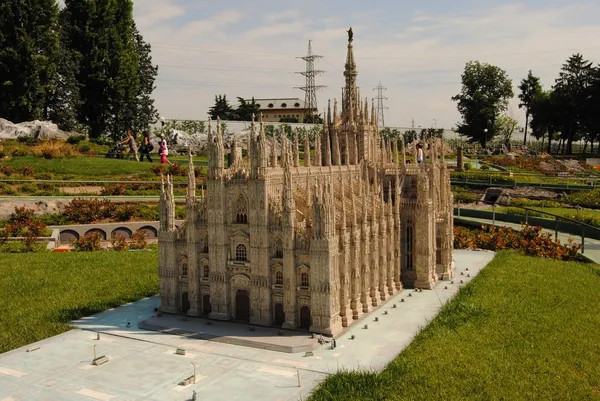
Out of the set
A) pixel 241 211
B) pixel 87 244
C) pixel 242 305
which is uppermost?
pixel 241 211

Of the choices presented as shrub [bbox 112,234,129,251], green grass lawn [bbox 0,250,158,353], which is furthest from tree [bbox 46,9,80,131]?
green grass lawn [bbox 0,250,158,353]

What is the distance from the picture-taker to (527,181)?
89062 millimetres

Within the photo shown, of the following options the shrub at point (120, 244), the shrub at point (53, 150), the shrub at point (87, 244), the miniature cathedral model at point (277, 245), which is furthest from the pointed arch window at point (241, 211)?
the shrub at point (53, 150)

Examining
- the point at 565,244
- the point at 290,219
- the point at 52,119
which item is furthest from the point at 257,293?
the point at 52,119

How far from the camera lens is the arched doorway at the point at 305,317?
36188 mm

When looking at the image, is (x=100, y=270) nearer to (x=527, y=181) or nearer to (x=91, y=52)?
(x=91, y=52)

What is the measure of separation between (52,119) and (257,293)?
67.8 meters

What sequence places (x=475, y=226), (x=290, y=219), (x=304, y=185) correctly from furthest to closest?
(x=475, y=226) < (x=304, y=185) < (x=290, y=219)

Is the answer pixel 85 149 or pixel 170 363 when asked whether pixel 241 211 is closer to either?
pixel 170 363

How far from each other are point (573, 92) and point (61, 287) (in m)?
101

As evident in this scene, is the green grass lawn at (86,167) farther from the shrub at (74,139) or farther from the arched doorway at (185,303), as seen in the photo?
the arched doorway at (185,303)

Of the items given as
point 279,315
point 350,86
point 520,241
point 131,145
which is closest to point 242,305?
point 279,315

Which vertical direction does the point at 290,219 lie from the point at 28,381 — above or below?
above

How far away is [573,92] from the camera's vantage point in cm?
11444
